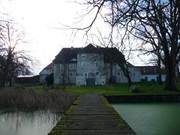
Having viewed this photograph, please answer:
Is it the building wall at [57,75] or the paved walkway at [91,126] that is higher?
the building wall at [57,75]

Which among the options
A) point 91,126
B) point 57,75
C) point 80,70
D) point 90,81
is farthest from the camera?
point 57,75

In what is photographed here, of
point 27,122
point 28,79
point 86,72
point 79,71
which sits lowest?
point 27,122

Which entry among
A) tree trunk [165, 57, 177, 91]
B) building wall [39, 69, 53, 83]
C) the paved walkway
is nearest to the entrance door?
building wall [39, 69, 53, 83]

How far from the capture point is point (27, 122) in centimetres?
1983

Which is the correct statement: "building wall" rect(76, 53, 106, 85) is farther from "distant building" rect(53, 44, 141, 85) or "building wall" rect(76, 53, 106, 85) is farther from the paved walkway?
the paved walkway

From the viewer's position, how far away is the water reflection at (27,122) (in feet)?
55.3

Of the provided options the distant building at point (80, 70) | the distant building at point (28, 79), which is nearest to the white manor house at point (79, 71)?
the distant building at point (80, 70)

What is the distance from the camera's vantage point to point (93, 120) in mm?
12844

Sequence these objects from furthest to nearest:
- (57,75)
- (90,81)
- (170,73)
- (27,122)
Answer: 1. (57,75)
2. (90,81)
3. (170,73)
4. (27,122)

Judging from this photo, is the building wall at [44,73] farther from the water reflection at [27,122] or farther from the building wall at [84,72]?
the water reflection at [27,122]

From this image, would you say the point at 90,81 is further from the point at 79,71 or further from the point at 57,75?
the point at 57,75

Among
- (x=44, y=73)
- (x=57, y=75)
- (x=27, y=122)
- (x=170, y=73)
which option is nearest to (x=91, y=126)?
(x=27, y=122)

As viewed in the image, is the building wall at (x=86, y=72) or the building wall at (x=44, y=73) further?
the building wall at (x=44, y=73)

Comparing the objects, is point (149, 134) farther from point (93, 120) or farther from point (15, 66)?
A: point (15, 66)
